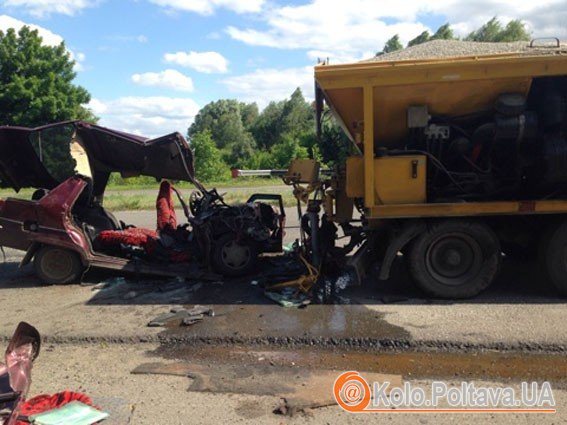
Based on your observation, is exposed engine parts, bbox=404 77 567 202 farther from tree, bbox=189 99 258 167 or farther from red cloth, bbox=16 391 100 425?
tree, bbox=189 99 258 167

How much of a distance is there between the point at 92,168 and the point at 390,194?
442cm

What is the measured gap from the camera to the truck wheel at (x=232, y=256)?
668 cm

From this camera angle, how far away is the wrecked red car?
261 inches

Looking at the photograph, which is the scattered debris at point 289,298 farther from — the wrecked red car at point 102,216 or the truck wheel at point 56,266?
the truck wheel at point 56,266

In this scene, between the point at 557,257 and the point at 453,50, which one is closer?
the point at 557,257

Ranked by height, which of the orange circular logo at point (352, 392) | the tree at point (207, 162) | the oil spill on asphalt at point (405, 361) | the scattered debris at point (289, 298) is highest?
the tree at point (207, 162)

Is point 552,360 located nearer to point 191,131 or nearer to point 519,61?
point 519,61

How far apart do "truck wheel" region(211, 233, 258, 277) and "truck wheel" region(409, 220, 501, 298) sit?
2.17 metres

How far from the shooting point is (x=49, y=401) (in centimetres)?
342

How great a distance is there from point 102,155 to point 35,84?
27168mm

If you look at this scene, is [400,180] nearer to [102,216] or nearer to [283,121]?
[102,216]

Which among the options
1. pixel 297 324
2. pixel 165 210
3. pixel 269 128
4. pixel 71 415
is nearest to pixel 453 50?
pixel 297 324

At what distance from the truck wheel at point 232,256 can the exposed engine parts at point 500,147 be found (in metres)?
2.31

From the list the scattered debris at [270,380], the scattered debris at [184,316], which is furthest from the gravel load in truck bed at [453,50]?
the scattered debris at [270,380]
